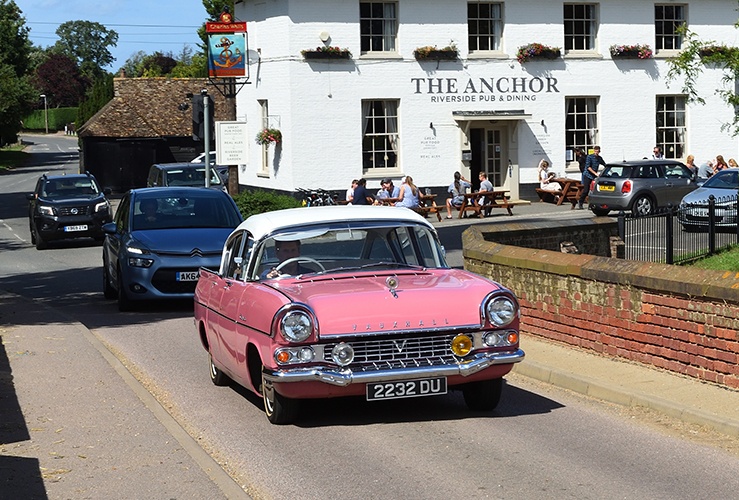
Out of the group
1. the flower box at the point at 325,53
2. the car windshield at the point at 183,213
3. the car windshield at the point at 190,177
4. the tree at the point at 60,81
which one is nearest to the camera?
the car windshield at the point at 183,213

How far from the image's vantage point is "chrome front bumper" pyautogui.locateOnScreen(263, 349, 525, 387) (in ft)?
28.2

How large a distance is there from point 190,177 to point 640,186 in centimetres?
1210

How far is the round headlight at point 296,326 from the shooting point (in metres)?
8.65

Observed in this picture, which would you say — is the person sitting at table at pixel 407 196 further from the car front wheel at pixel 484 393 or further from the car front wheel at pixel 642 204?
the car front wheel at pixel 484 393

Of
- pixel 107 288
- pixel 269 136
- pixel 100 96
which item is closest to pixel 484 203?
pixel 269 136

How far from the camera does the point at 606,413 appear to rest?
9.63m

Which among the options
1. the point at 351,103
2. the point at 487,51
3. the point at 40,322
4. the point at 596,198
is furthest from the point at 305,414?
the point at 487,51

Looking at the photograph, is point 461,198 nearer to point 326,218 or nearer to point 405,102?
point 405,102

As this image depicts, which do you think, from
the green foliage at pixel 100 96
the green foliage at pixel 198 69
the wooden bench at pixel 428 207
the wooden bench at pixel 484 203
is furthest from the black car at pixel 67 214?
the green foliage at pixel 198 69

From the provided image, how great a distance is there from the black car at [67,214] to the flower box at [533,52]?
46.3 ft

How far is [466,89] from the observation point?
37.9m

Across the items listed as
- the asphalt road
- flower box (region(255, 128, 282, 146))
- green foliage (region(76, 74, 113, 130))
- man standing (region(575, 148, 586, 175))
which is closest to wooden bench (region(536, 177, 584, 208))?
man standing (region(575, 148, 586, 175))

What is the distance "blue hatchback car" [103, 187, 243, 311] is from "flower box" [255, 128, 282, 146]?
60.1 feet

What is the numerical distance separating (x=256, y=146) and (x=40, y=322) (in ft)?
80.6
